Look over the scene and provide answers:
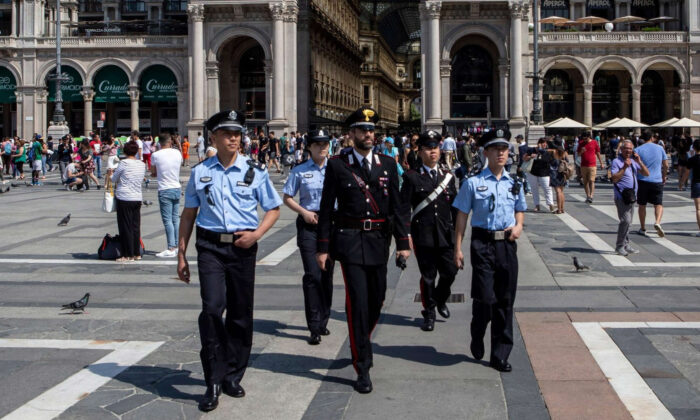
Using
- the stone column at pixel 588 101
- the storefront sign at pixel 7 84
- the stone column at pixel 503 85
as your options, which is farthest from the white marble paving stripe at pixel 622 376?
the storefront sign at pixel 7 84

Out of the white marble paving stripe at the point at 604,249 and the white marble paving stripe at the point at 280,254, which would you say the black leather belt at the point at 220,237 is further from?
the white marble paving stripe at the point at 604,249

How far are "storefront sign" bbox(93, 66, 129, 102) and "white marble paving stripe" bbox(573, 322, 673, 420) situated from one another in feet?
193

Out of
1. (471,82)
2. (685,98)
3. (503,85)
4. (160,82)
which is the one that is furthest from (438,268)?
(160,82)

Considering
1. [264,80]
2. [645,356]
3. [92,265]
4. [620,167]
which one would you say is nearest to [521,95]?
[264,80]

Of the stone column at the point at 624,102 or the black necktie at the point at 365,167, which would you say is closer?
the black necktie at the point at 365,167

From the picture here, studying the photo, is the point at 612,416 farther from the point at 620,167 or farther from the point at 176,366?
the point at 620,167

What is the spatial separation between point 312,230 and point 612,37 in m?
56.3

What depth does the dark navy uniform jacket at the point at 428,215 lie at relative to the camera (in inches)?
338

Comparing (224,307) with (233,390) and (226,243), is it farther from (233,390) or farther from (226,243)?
(233,390)

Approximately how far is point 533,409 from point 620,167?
28.0 ft

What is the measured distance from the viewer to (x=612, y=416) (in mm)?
5691

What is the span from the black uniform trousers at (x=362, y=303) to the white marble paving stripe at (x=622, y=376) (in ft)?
6.21

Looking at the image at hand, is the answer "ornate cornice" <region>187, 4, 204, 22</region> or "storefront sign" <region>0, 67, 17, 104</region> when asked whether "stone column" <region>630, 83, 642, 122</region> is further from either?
"storefront sign" <region>0, 67, 17, 104</region>

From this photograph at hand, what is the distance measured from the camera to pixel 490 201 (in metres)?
7.07
